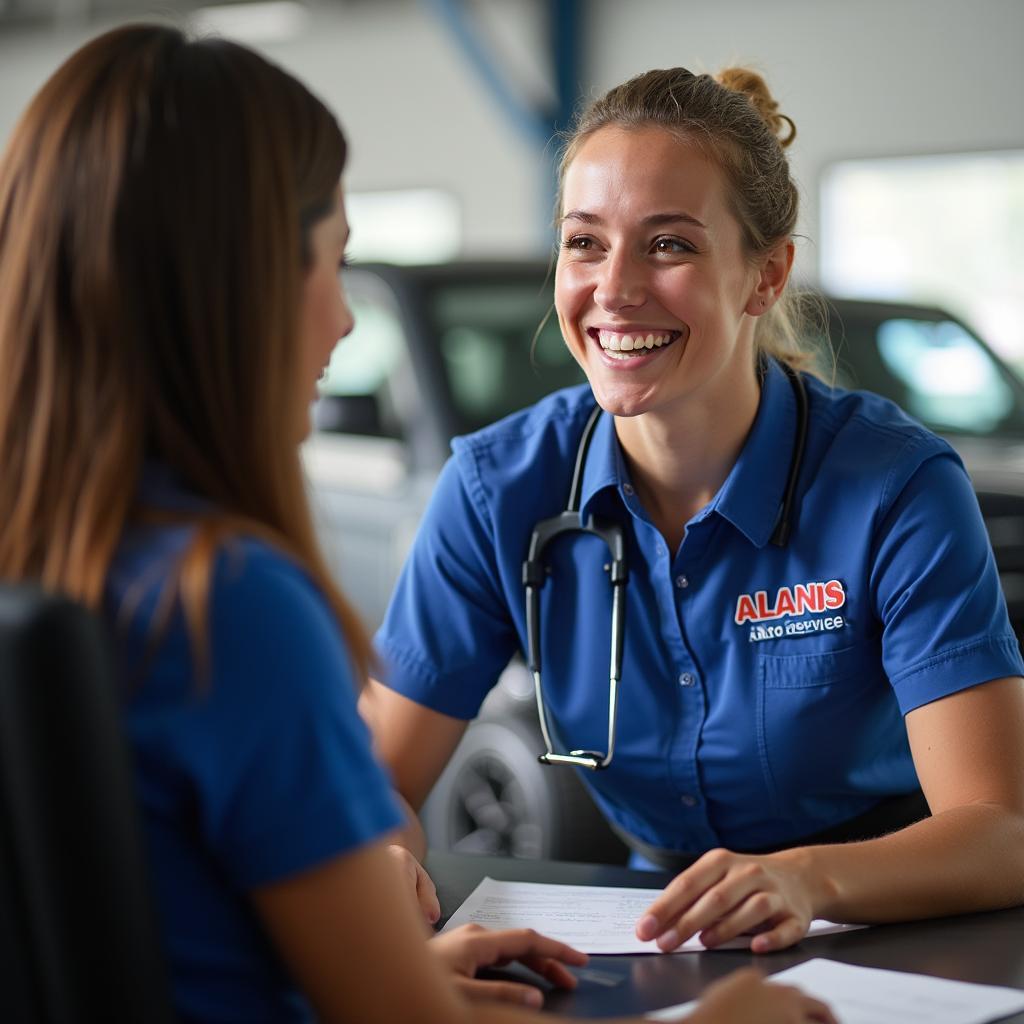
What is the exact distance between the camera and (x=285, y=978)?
898mm

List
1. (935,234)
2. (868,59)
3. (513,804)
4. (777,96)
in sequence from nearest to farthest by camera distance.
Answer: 1. (513,804)
2. (777,96)
3. (868,59)
4. (935,234)

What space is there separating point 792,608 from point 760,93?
0.67 metres

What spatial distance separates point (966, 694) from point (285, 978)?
869 millimetres

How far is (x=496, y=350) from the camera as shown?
11.4ft

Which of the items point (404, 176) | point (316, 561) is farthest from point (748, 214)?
point (404, 176)

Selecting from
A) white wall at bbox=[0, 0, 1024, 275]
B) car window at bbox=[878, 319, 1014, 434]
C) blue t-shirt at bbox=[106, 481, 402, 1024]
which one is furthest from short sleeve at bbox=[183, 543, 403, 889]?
white wall at bbox=[0, 0, 1024, 275]

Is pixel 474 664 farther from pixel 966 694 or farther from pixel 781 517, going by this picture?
pixel 966 694

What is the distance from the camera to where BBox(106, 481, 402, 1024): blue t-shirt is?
0.83 meters

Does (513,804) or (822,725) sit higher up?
(822,725)

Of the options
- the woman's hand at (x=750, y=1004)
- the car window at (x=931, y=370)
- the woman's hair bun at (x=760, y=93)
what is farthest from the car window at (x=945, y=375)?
the woman's hand at (x=750, y=1004)

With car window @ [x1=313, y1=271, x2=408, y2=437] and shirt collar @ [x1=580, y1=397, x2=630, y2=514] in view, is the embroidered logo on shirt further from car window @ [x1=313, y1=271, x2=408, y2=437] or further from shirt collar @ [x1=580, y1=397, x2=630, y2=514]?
car window @ [x1=313, y1=271, x2=408, y2=437]

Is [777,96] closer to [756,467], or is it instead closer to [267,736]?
[756,467]

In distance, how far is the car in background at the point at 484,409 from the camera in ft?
10.00

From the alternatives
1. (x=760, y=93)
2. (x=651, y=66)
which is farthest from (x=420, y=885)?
(x=651, y=66)
